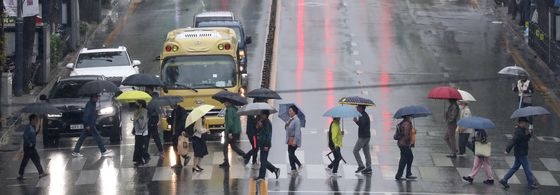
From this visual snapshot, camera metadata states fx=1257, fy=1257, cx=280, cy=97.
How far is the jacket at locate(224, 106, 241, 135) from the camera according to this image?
2727 cm

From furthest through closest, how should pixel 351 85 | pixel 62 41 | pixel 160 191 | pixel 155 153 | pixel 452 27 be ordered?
pixel 452 27, pixel 62 41, pixel 351 85, pixel 155 153, pixel 160 191

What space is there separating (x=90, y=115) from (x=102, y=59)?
39.1ft

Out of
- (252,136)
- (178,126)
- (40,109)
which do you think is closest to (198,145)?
(178,126)

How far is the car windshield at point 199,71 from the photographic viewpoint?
3156 centimetres

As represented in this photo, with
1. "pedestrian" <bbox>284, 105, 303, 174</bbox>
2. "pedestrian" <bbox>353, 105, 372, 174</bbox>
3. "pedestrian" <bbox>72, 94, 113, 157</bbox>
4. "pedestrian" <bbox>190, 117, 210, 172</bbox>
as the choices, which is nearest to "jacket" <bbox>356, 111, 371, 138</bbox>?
"pedestrian" <bbox>353, 105, 372, 174</bbox>

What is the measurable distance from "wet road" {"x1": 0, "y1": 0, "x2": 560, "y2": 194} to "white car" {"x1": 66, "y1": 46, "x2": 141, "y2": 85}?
3.36 m

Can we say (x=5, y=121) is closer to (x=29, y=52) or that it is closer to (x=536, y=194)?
(x=29, y=52)

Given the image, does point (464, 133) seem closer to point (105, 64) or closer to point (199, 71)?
point (199, 71)

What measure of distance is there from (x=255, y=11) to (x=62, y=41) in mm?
12575

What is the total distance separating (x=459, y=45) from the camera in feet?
163

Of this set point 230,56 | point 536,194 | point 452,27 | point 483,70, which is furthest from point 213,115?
point 452,27

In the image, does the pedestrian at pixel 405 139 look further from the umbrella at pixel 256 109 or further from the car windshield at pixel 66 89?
the car windshield at pixel 66 89

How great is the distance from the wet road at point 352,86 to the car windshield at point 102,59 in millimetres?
3380

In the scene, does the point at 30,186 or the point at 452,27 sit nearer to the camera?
the point at 30,186
